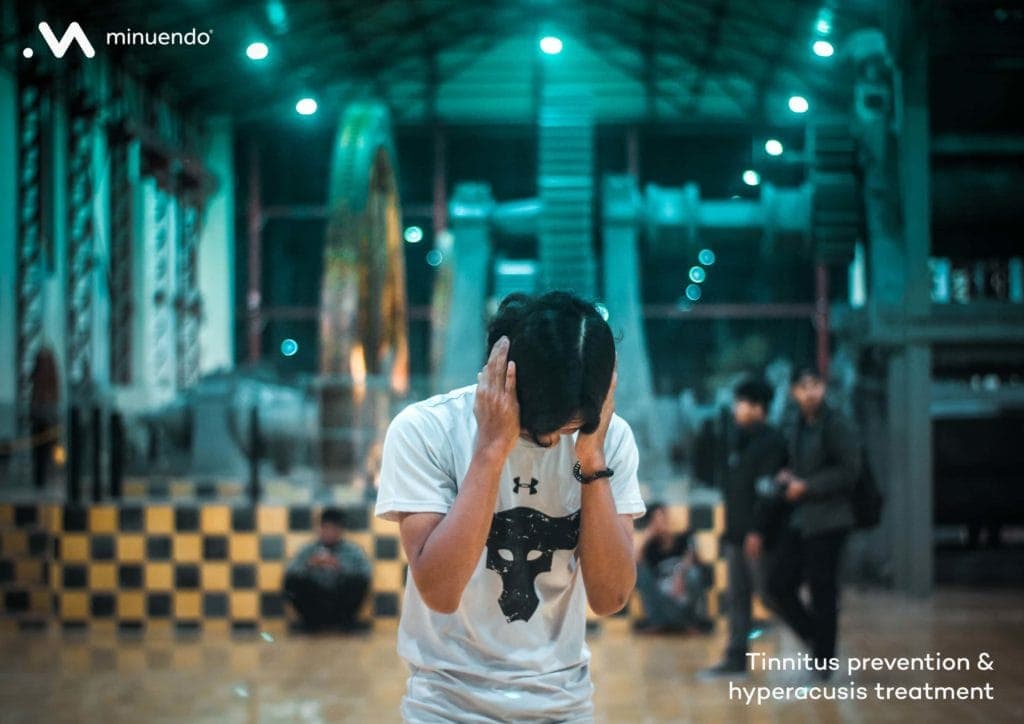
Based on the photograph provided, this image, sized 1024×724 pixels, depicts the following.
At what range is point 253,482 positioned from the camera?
16.0 feet

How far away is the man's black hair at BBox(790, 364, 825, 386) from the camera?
3930 mm

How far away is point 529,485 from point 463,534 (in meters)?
0.12

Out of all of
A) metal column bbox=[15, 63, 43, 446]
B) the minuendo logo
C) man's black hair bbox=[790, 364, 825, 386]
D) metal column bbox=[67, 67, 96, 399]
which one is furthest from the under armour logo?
metal column bbox=[15, 63, 43, 446]

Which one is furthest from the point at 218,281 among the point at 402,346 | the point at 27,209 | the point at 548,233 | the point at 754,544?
the point at 754,544

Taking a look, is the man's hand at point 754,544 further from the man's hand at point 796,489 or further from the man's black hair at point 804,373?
the man's black hair at point 804,373

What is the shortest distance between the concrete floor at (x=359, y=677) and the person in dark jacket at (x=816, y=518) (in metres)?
0.21

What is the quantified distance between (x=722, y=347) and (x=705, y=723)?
15.4 metres

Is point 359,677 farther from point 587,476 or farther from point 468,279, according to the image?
point 468,279

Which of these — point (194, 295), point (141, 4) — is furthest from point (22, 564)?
point (194, 295)

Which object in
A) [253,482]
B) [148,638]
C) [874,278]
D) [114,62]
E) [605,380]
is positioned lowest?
[148,638]

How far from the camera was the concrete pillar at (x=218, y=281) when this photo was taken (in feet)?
56.0

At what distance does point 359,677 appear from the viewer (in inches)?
158

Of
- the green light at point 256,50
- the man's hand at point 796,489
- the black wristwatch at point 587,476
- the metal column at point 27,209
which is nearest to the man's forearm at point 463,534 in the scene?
the black wristwatch at point 587,476

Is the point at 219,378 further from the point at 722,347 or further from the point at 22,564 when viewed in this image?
the point at 722,347
